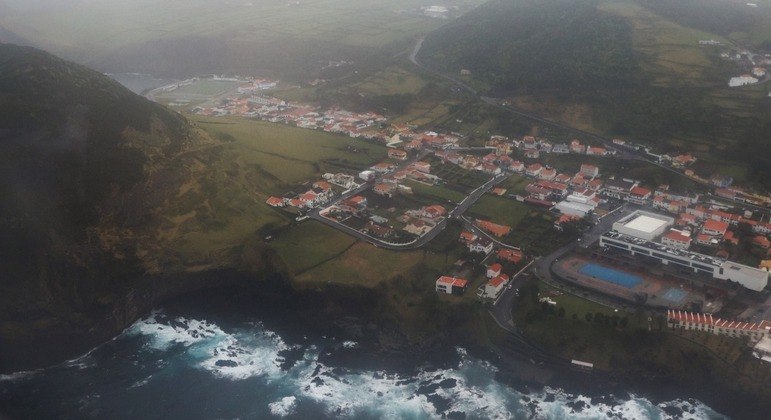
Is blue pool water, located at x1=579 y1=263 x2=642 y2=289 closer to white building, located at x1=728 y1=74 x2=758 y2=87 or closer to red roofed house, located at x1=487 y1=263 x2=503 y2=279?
red roofed house, located at x1=487 y1=263 x2=503 y2=279

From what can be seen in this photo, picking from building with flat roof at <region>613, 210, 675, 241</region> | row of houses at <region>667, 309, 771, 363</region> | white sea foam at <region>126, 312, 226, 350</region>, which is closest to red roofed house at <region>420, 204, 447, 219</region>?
building with flat roof at <region>613, 210, 675, 241</region>

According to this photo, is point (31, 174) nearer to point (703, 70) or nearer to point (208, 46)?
point (703, 70)

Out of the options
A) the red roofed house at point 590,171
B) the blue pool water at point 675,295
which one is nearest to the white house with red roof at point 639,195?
the red roofed house at point 590,171

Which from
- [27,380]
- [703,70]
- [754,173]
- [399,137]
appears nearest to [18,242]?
[27,380]

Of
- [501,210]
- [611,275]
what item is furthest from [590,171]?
[611,275]

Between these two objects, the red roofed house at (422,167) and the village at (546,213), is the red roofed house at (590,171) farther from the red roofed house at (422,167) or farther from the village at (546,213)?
the red roofed house at (422,167)

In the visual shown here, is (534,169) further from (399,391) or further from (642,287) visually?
(399,391)
